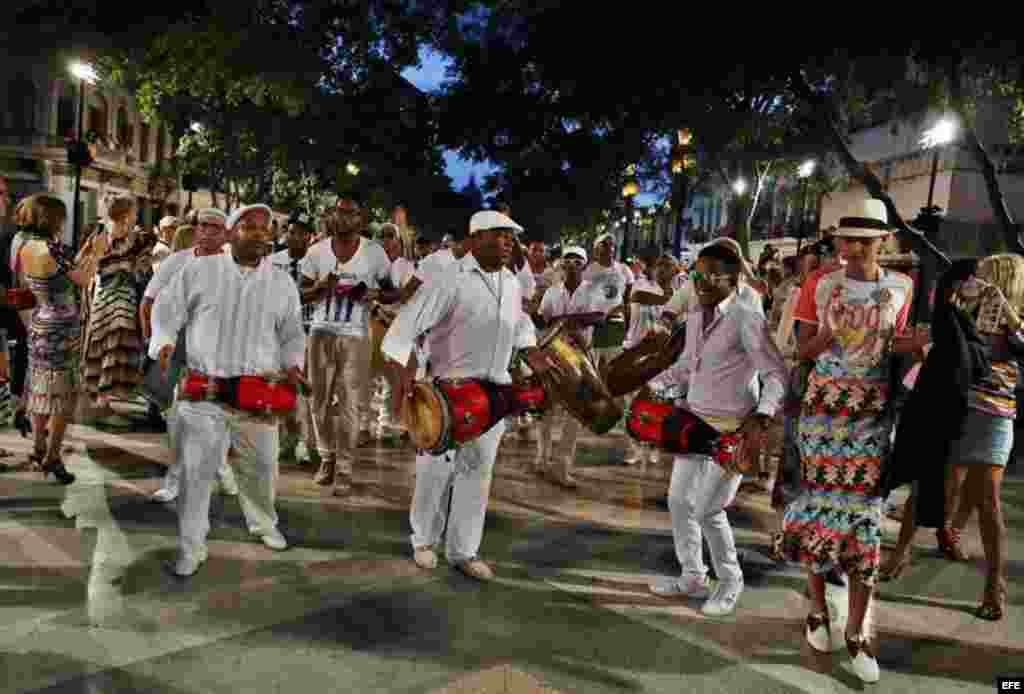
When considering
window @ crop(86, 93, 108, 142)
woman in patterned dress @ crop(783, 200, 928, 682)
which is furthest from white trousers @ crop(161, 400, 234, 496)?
window @ crop(86, 93, 108, 142)

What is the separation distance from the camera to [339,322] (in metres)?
7.55

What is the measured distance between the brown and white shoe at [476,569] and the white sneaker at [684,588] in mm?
967

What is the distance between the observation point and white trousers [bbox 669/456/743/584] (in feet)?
16.3

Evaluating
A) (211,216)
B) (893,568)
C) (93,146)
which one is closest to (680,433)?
(893,568)

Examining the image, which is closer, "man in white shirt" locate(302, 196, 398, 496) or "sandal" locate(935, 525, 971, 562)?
"sandal" locate(935, 525, 971, 562)

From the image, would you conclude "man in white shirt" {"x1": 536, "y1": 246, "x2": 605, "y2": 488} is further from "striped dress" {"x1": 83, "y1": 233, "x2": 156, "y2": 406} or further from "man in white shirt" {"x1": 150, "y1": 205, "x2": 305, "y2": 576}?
"striped dress" {"x1": 83, "y1": 233, "x2": 156, "y2": 406}

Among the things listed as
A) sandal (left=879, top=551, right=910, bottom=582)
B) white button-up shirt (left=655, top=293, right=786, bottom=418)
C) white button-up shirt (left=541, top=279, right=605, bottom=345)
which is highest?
white button-up shirt (left=541, top=279, right=605, bottom=345)

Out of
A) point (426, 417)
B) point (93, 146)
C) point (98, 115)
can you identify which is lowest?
point (426, 417)

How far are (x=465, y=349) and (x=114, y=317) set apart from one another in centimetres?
362

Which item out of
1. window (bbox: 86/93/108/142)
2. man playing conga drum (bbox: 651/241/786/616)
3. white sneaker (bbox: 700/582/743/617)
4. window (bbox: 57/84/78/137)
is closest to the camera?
man playing conga drum (bbox: 651/241/786/616)

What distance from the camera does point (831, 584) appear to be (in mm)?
5676

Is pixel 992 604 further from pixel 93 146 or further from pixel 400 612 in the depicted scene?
pixel 93 146

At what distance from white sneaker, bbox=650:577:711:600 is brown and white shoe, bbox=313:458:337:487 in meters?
3.13

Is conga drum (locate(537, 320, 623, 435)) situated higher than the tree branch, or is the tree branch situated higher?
the tree branch
